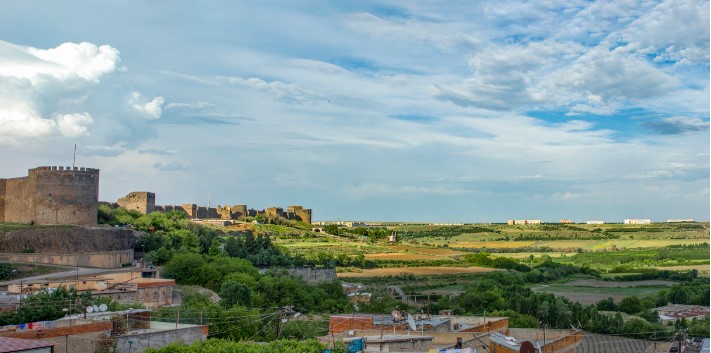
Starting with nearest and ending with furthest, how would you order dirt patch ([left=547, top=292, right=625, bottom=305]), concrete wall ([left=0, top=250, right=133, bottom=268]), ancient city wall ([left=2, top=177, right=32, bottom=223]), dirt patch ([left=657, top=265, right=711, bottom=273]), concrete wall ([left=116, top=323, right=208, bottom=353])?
concrete wall ([left=116, top=323, right=208, bottom=353]), concrete wall ([left=0, top=250, right=133, bottom=268]), ancient city wall ([left=2, top=177, right=32, bottom=223]), dirt patch ([left=547, top=292, right=625, bottom=305]), dirt patch ([left=657, top=265, right=711, bottom=273])

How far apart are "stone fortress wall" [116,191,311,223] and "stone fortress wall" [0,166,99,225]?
503 inches

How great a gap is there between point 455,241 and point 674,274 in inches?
2584

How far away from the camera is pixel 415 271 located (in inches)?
2638

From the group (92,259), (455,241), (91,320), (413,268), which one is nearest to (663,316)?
(413,268)

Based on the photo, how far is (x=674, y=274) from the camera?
72500 mm

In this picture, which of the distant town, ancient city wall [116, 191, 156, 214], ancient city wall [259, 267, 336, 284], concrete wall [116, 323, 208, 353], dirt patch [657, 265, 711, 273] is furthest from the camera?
dirt patch [657, 265, 711, 273]

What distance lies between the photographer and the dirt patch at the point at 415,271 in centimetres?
5897

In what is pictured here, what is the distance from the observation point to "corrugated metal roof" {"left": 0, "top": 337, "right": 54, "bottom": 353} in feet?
44.0

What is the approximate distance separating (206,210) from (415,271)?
26.9m

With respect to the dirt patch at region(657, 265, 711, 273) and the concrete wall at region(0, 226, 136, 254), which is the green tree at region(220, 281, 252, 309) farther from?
the dirt patch at region(657, 265, 711, 273)

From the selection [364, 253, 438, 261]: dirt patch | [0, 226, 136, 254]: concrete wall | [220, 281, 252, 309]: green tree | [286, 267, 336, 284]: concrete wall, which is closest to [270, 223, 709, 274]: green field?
[364, 253, 438, 261]: dirt patch

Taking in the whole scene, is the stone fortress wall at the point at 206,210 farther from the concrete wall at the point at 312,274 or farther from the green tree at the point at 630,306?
the green tree at the point at 630,306

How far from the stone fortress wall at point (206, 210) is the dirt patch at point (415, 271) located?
15.1 m

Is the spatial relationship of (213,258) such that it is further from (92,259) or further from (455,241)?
(455,241)
